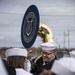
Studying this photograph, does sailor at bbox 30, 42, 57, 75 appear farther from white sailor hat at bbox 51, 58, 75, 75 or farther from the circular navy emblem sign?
white sailor hat at bbox 51, 58, 75, 75

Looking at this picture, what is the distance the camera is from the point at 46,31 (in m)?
10.2

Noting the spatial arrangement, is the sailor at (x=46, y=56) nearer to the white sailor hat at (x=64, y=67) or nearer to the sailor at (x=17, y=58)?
the sailor at (x=17, y=58)

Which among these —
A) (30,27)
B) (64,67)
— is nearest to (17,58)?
(64,67)

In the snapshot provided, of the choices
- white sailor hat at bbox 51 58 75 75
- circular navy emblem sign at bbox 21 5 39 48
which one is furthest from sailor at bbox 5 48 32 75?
circular navy emblem sign at bbox 21 5 39 48

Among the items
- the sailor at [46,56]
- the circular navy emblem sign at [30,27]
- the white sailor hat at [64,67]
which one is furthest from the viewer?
the sailor at [46,56]

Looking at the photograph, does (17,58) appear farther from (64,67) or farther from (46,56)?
(46,56)

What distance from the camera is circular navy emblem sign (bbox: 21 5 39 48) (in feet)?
17.6

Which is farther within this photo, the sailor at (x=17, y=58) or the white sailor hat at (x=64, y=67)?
the sailor at (x=17, y=58)

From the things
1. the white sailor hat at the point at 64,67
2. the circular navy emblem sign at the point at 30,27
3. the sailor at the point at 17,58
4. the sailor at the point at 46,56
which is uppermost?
the circular navy emblem sign at the point at 30,27

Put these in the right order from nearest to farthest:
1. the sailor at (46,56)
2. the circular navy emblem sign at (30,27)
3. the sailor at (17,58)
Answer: the sailor at (17,58) → the circular navy emblem sign at (30,27) → the sailor at (46,56)

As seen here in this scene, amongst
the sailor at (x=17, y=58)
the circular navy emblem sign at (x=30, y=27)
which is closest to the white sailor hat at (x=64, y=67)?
the sailor at (x=17, y=58)

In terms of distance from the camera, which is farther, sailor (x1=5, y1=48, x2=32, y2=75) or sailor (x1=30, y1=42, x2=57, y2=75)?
sailor (x1=30, y1=42, x2=57, y2=75)

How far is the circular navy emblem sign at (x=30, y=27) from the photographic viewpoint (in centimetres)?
537

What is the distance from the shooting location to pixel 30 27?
5535 mm
